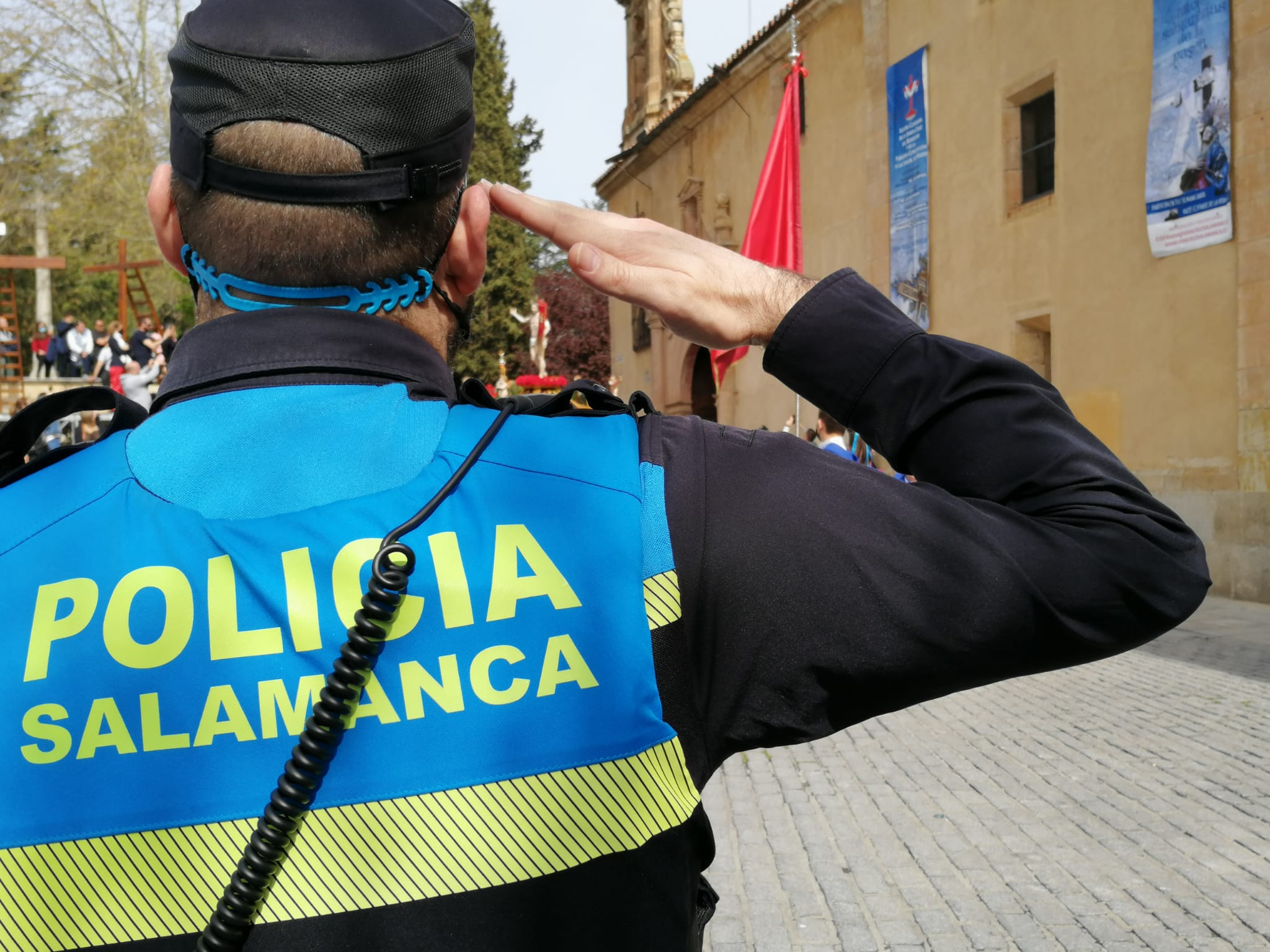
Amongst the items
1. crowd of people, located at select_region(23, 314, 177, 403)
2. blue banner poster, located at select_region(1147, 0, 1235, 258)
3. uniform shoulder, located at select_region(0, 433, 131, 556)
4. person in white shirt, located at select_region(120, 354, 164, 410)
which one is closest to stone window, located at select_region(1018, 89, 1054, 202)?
blue banner poster, located at select_region(1147, 0, 1235, 258)

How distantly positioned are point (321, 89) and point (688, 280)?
406 mm

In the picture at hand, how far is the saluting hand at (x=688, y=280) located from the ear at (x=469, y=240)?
4 centimetres

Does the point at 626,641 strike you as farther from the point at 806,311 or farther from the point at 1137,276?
the point at 1137,276

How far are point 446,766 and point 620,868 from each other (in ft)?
0.59

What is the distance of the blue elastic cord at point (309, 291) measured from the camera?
121cm

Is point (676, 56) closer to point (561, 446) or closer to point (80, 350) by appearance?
point (80, 350)

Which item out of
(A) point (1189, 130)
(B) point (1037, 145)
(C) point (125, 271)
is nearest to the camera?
(A) point (1189, 130)

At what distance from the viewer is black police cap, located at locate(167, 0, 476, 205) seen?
1.16 meters

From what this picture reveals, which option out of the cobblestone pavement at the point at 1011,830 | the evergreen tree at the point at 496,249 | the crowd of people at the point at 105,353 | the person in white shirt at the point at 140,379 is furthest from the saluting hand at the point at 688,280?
the evergreen tree at the point at 496,249

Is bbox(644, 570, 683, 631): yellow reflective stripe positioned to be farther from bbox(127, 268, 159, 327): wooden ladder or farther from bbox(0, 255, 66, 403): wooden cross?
bbox(127, 268, 159, 327): wooden ladder

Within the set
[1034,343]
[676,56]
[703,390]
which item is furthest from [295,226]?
[676,56]

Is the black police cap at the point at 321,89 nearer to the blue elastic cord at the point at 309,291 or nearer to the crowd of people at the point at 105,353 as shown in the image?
the blue elastic cord at the point at 309,291

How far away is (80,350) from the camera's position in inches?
1117

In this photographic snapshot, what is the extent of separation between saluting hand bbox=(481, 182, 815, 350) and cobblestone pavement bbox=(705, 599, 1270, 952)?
3.29m
